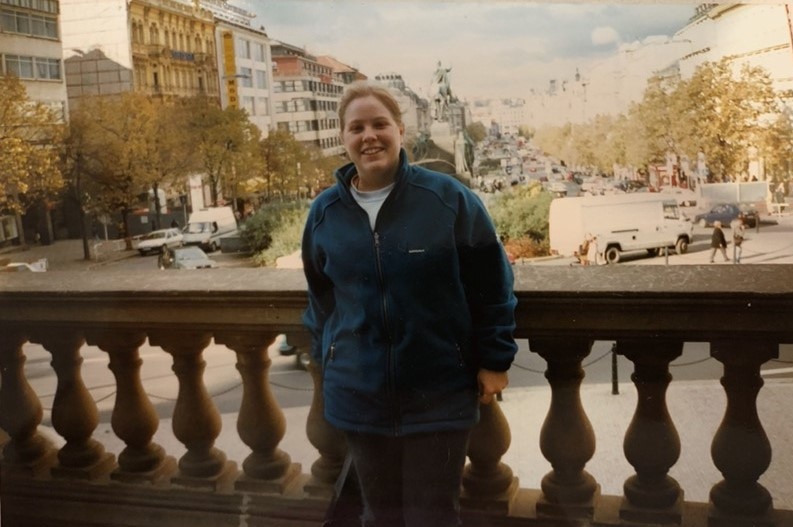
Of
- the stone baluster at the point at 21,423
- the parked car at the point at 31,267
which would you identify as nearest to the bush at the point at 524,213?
the parked car at the point at 31,267

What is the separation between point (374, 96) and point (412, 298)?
380 mm

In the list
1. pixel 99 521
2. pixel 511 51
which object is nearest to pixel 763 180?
pixel 511 51

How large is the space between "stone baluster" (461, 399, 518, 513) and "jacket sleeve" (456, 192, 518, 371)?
33cm

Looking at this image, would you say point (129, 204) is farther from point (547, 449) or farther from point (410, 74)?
point (547, 449)

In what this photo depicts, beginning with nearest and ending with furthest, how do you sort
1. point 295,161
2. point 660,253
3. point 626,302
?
point 626,302 → point 660,253 → point 295,161

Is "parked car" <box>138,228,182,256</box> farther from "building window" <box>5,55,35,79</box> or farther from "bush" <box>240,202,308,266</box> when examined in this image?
"building window" <box>5,55,35,79</box>

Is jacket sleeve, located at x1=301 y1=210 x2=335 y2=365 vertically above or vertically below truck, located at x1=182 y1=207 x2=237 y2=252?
below

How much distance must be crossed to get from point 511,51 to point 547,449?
87 cm

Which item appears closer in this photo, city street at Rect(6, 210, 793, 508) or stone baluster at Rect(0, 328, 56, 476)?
city street at Rect(6, 210, 793, 508)

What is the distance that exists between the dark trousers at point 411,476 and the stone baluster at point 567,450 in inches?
8.9

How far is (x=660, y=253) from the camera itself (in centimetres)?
176

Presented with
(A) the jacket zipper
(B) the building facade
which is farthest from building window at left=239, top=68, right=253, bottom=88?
(A) the jacket zipper

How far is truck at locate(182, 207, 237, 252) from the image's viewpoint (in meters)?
1.98

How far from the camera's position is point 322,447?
1954 millimetres
